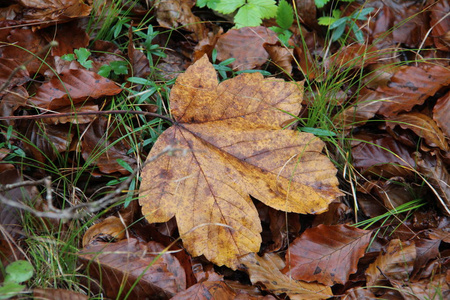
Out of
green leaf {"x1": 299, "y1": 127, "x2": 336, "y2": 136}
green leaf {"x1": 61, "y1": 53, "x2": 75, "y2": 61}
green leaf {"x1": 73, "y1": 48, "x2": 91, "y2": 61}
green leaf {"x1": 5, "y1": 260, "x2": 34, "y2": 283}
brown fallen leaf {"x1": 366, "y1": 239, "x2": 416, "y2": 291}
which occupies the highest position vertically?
green leaf {"x1": 73, "y1": 48, "x2": 91, "y2": 61}

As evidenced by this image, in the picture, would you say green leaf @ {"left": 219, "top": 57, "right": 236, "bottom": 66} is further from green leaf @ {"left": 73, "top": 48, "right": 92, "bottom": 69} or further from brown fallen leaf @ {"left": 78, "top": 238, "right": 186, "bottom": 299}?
brown fallen leaf @ {"left": 78, "top": 238, "right": 186, "bottom": 299}

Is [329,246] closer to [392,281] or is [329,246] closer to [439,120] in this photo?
[392,281]

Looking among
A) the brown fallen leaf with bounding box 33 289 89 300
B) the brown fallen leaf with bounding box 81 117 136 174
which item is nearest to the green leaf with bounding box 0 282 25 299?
the brown fallen leaf with bounding box 33 289 89 300

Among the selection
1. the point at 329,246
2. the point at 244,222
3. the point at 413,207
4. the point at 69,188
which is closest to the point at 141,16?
the point at 69,188

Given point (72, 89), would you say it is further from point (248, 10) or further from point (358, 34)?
point (358, 34)

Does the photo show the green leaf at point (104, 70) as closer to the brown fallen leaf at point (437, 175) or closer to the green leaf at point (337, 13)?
the green leaf at point (337, 13)

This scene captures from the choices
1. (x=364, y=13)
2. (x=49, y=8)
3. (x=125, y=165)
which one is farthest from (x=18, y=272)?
(x=364, y=13)
